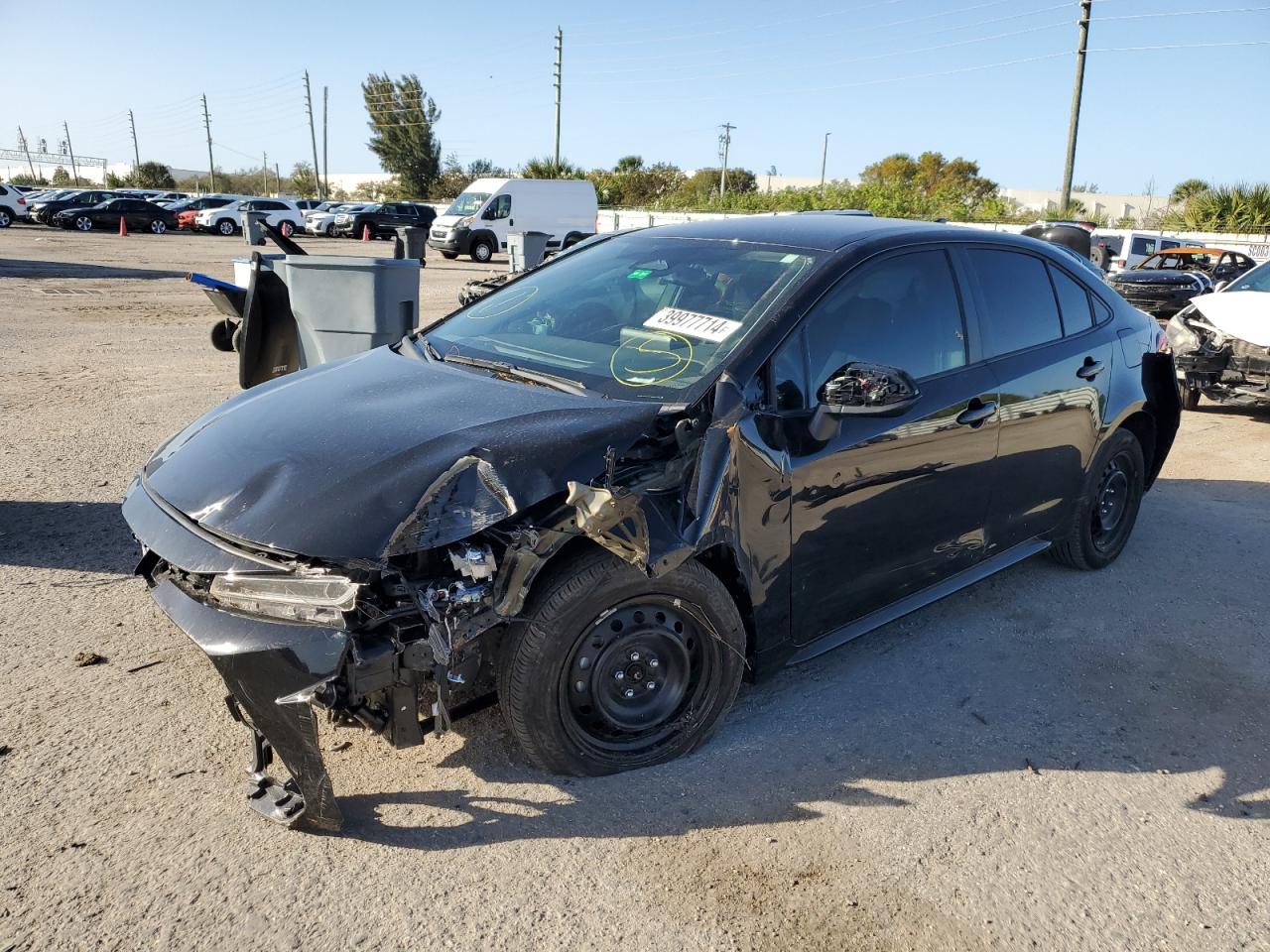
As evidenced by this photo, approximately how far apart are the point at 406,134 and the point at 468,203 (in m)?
50.6

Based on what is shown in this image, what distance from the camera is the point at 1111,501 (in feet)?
16.4

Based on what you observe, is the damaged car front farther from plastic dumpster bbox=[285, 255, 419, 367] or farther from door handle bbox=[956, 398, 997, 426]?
plastic dumpster bbox=[285, 255, 419, 367]

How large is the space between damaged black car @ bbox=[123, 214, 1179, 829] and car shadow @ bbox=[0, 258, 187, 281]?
59.5 ft

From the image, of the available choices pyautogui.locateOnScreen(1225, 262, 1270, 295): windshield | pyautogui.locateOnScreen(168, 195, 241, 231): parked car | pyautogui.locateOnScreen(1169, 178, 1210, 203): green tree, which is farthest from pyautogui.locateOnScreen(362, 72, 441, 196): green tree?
pyautogui.locateOnScreen(1225, 262, 1270, 295): windshield

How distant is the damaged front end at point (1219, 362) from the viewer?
8625 millimetres

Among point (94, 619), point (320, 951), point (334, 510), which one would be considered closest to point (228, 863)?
point (320, 951)

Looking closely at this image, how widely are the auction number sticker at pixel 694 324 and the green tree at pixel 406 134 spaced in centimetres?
7695

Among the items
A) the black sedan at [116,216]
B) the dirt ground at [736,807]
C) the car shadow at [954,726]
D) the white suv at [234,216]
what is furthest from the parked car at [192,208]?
the car shadow at [954,726]

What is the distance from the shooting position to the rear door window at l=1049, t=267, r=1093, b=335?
4379mm

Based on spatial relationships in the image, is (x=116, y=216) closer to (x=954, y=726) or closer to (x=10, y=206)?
(x=10, y=206)

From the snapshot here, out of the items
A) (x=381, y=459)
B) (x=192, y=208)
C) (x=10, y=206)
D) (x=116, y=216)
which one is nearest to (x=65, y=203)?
(x=10, y=206)

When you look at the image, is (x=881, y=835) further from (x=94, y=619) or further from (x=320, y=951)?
(x=94, y=619)

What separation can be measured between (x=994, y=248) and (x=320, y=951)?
3717 millimetres

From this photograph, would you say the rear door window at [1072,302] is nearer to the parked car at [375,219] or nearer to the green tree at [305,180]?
the parked car at [375,219]
